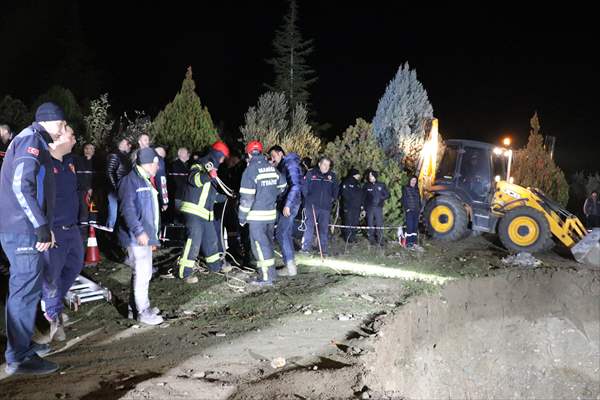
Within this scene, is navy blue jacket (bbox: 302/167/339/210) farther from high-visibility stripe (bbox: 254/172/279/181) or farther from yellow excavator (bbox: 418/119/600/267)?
yellow excavator (bbox: 418/119/600/267)

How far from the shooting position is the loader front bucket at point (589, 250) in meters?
10.3

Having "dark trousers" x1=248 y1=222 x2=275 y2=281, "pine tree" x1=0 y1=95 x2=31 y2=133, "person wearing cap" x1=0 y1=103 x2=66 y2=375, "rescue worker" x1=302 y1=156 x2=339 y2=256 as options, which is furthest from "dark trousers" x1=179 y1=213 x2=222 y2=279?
"pine tree" x1=0 y1=95 x2=31 y2=133

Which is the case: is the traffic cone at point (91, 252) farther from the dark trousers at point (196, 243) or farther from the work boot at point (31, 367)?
the work boot at point (31, 367)

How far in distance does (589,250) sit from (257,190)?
744 centimetres

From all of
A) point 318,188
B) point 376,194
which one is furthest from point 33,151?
point 376,194

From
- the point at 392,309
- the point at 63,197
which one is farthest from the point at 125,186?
the point at 392,309

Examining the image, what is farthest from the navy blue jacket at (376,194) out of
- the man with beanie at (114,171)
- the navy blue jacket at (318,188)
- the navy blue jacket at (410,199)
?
the man with beanie at (114,171)

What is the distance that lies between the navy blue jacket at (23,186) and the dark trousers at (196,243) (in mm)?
3186

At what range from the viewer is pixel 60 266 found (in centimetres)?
518

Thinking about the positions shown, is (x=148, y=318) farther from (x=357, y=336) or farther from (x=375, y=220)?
(x=375, y=220)

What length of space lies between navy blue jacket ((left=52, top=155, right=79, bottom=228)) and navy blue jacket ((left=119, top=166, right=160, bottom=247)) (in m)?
0.53

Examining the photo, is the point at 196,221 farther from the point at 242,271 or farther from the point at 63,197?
the point at 63,197

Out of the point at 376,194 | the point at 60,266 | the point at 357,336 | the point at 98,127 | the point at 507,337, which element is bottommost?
the point at 507,337

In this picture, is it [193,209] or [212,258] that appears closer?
[193,209]
